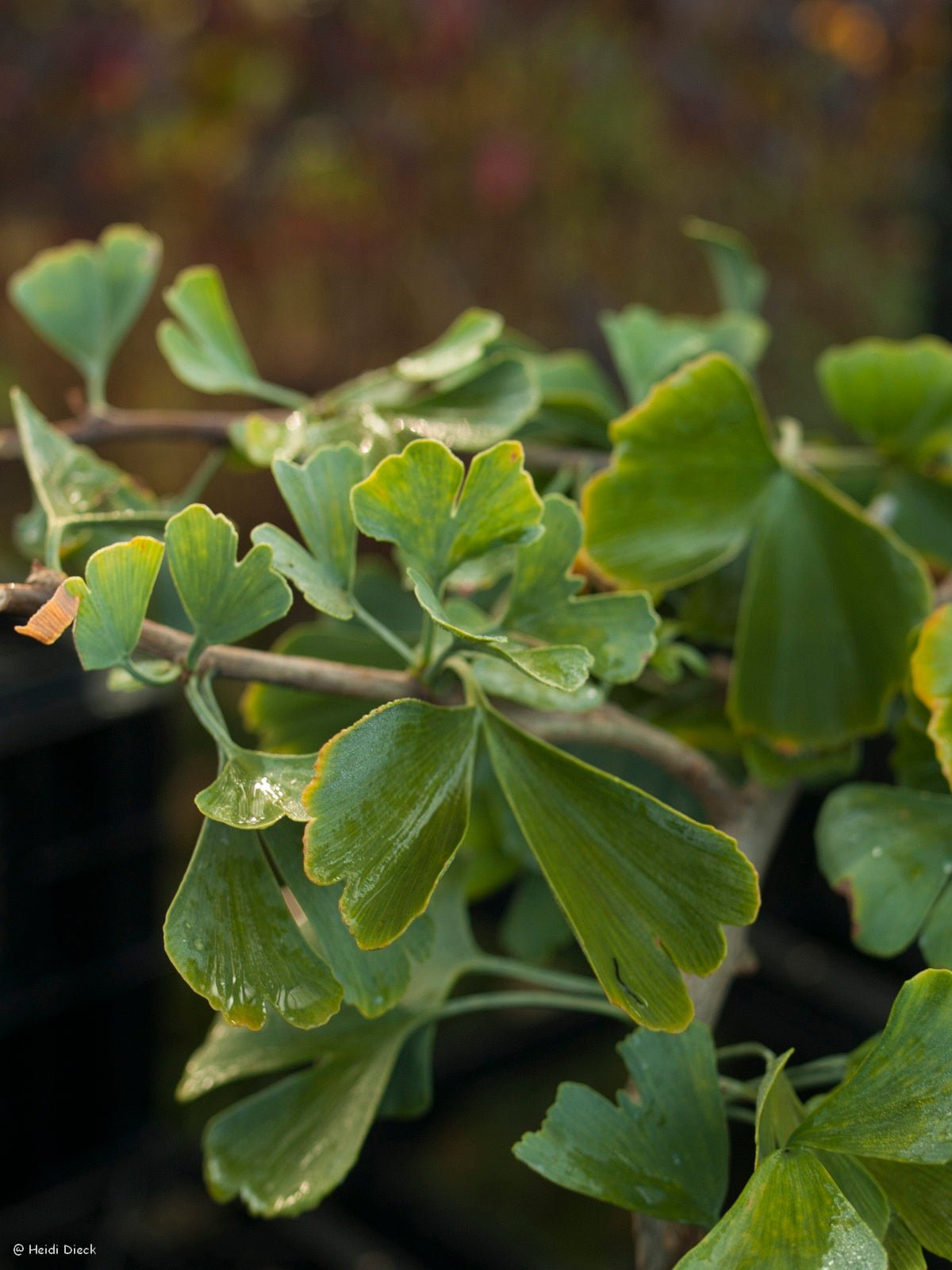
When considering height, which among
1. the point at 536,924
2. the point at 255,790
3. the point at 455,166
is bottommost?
the point at 455,166

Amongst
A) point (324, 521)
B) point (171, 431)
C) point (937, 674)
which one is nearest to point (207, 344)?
point (171, 431)

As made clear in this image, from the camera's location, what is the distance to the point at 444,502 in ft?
0.91

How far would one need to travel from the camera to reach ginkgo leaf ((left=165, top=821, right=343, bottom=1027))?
26 cm

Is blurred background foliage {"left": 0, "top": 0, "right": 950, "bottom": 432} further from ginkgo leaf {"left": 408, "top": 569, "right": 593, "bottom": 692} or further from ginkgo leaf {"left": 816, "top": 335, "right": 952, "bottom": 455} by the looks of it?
ginkgo leaf {"left": 408, "top": 569, "right": 593, "bottom": 692}

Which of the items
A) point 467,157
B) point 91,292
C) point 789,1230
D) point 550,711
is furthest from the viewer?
point 467,157

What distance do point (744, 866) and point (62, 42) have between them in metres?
1.57

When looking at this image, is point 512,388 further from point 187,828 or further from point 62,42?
point 62,42

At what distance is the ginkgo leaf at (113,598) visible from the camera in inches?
10.1

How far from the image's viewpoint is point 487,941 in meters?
1.14

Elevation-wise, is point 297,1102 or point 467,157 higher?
point 297,1102

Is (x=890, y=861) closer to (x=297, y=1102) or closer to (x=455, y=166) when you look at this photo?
(x=297, y=1102)

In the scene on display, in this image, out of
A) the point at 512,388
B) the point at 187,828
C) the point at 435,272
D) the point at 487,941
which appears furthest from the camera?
the point at 435,272

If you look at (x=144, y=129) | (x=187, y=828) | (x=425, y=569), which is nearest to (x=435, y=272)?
(x=144, y=129)

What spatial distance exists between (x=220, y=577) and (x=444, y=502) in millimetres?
55
